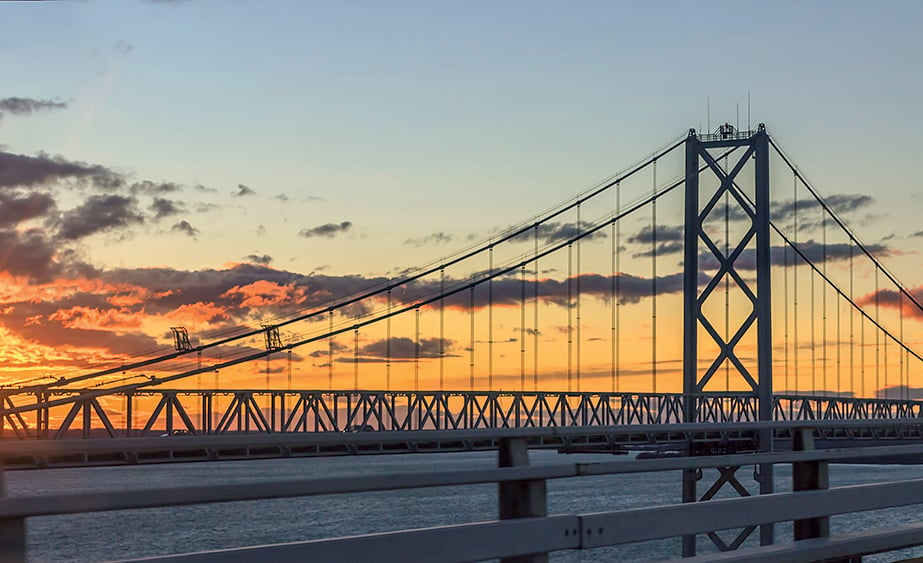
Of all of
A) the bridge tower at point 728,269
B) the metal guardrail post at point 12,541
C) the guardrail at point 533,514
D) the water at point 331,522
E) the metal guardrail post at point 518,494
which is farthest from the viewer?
the water at point 331,522

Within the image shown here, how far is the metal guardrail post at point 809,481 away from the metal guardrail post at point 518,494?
2431mm

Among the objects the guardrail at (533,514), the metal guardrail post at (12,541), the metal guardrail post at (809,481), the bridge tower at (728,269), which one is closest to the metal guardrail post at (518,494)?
the guardrail at (533,514)

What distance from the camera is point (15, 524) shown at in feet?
13.9

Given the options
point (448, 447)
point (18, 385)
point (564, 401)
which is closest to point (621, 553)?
point (564, 401)

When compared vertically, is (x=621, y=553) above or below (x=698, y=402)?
below

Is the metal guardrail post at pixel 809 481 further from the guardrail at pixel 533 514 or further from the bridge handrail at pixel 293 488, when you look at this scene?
the bridge handrail at pixel 293 488

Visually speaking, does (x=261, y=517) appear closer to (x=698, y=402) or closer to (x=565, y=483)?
(x=565, y=483)

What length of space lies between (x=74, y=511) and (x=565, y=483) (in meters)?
146

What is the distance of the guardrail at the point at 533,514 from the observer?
443 cm

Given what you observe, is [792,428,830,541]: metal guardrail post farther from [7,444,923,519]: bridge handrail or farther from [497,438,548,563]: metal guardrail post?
[497,438,548,563]: metal guardrail post

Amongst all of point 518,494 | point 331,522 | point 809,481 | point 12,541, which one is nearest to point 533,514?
point 518,494

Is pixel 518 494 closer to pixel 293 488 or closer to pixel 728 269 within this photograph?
pixel 293 488

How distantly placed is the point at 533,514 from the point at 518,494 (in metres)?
0.11

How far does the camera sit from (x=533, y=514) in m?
5.89
